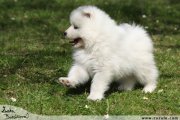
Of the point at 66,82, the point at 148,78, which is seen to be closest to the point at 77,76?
the point at 66,82

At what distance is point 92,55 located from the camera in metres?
6.91

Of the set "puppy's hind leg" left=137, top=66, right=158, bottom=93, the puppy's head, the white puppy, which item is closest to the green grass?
"puppy's hind leg" left=137, top=66, right=158, bottom=93

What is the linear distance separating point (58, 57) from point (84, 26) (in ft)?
7.09

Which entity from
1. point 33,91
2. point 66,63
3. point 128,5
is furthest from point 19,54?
point 128,5

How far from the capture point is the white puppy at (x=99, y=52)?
6801mm

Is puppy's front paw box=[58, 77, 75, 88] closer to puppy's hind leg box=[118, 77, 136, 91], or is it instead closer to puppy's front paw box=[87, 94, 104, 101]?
puppy's front paw box=[87, 94, 104, 101]

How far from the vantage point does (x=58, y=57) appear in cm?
899

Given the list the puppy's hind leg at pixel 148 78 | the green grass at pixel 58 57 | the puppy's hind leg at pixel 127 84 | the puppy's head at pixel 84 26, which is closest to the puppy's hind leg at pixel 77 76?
the green grass at pixel 58 57

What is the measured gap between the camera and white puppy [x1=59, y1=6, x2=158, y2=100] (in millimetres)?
6801

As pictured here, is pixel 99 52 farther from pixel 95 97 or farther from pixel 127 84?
pixel 127 84

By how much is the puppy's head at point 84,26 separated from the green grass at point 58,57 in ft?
2.41

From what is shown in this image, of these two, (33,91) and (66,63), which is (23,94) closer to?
(33,91)

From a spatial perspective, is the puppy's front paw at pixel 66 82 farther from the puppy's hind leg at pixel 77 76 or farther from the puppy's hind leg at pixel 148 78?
the puppy's hind leg at pixel 148 78

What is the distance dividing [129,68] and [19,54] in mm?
2813
